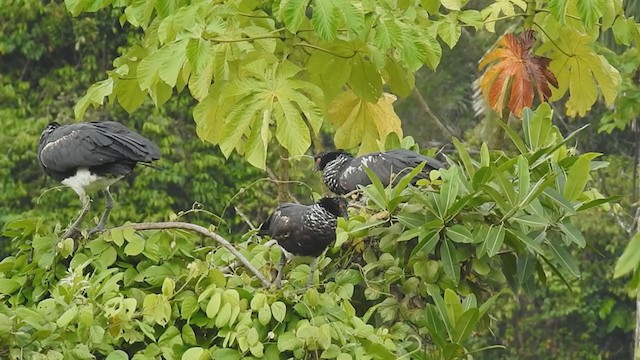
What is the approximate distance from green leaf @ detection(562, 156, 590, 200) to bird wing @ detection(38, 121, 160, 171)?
5.17 feet

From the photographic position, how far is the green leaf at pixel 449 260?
A: 13.0 feet

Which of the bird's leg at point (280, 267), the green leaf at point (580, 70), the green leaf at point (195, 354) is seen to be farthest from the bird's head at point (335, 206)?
the green leaf at point (580, 70)

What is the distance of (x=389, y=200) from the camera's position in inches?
159

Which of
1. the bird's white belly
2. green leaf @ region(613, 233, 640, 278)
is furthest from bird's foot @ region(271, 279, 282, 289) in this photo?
green leaf @ region(613, 233, 640, 278)

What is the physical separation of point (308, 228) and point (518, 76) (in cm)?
179

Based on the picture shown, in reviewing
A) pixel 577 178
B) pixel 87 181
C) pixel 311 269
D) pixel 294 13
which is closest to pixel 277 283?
pixel 311 269

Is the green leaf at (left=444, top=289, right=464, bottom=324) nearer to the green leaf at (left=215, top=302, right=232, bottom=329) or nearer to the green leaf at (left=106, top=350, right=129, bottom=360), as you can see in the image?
the green leaf at (left=215, top=302, right=232, bottom=329)

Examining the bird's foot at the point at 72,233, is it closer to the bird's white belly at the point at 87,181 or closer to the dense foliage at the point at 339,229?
the dense foliage at the point at 339,229

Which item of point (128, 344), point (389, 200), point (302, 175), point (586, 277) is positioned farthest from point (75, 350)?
point (586, 277)

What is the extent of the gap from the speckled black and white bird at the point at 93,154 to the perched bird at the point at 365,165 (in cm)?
88

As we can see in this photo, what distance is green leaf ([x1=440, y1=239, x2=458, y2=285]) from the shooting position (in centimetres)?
397

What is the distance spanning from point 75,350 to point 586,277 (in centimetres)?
1123

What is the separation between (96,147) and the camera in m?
4.73

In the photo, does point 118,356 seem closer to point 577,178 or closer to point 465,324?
point 465,324
